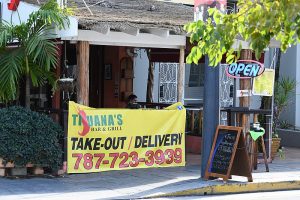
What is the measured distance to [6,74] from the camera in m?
11.3

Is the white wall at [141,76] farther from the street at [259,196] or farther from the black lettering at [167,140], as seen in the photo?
the street at [259,196]

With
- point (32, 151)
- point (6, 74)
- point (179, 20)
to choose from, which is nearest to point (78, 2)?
point (179, 20)

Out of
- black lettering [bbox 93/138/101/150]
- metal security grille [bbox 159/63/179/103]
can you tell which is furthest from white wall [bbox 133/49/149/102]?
black lettering [bbox 93/138/101/150]

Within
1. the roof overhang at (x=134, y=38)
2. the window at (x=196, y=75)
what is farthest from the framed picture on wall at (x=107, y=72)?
the roof overhang at (x=134, y=38)

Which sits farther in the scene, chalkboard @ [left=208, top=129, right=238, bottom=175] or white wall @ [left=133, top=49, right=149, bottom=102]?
white wall @ [left=133, top=49, right=149, bottom=102]

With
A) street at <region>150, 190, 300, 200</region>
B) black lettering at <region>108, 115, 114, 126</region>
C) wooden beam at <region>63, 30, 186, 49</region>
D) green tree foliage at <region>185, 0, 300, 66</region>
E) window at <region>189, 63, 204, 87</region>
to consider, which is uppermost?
wooden beam at <region>63, 30, 186, 49</region>

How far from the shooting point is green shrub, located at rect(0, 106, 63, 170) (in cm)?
1105

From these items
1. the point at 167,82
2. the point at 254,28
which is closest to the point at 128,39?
the point at 167,82

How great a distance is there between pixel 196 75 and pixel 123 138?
8375 mm

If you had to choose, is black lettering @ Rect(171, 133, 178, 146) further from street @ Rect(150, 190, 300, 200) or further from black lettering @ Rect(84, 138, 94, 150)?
street @ Rect(150, 190, 300, 200)

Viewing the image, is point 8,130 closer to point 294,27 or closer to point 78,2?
point 78,2

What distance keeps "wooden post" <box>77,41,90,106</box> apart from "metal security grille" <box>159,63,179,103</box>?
719 cm

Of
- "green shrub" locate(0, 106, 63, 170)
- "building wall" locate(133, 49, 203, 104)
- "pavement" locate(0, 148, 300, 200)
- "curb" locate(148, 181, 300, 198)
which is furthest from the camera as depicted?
"building wall" locate(133, 49, 203, 104)

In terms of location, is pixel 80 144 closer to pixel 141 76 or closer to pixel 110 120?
pixel 110 120
